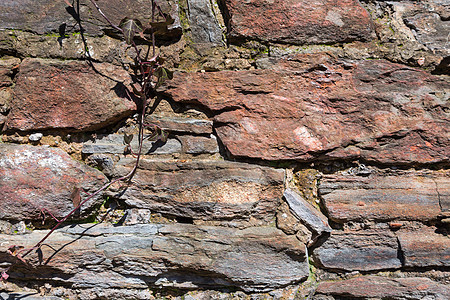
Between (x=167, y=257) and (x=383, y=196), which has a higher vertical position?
(x=383, y=196)

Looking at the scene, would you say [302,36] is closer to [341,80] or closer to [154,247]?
[341,80]

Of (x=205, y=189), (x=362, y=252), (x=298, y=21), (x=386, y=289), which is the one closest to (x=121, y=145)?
(x=205, y=189)

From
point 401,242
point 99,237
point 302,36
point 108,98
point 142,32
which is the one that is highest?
point 302,36

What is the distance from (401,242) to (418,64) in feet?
2.49

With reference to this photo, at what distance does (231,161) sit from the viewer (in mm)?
1470

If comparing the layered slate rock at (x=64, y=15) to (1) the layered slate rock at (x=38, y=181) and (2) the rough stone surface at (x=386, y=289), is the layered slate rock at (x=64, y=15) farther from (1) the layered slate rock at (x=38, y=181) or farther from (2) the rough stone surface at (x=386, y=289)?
(2) the rough stone surface at (x=386, y=289)

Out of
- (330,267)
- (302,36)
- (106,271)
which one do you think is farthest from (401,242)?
(106,271)

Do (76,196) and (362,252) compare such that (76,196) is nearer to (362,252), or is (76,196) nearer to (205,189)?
(205,189)

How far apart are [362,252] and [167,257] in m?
0.76

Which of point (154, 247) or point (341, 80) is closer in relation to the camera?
point (154, 247)

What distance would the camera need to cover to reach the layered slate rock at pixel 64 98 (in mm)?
1418

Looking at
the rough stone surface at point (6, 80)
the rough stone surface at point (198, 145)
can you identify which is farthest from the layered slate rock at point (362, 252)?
the rough stone surface at point (6, 80)

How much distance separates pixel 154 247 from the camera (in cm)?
137

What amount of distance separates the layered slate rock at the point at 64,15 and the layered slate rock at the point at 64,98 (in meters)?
0.16
